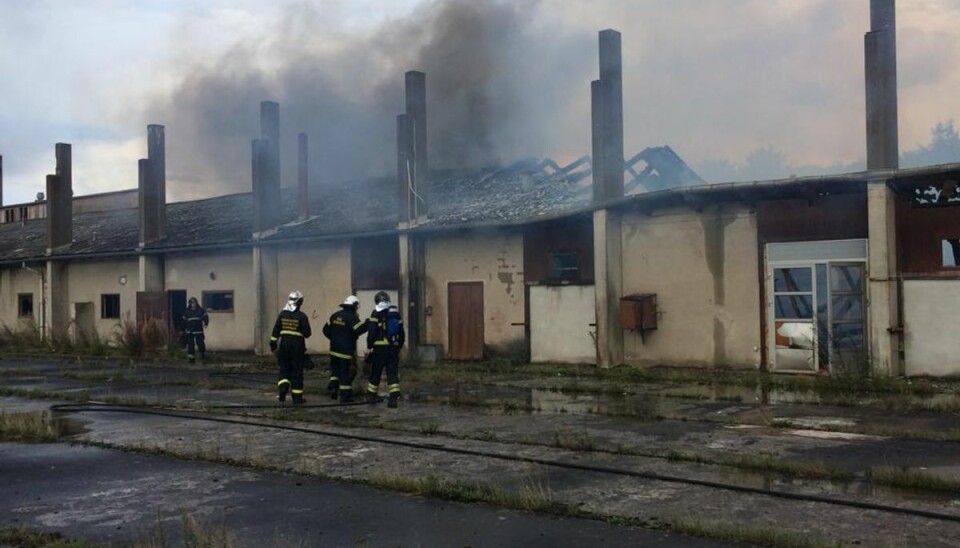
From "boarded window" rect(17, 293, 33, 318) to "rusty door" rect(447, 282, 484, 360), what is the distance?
738 inches

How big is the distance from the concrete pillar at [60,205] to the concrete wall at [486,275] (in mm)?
16279

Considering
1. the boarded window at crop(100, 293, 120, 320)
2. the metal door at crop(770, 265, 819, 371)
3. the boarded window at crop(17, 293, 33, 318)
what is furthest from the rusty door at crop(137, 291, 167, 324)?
the metal door at crop(770, 265, 819, 371)

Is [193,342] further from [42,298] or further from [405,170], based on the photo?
[42,298]

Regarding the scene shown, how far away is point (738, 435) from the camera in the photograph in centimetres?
854

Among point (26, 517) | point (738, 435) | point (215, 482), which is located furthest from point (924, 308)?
point (26, 517)

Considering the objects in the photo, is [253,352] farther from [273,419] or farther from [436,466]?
[436,466]

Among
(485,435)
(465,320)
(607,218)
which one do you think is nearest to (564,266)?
(607,218)

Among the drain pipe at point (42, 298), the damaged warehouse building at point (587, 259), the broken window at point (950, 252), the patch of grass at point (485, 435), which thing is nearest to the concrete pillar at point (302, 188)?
the damaged warehouse building at point (587, 259)

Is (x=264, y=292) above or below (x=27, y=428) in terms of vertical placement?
above

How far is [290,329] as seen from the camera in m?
11.6

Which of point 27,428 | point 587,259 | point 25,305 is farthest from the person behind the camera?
point 25,305

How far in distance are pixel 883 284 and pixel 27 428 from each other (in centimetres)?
1234

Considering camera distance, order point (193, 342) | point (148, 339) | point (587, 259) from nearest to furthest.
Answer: point (587, 259) → point (193, 342) → point (148, 339)

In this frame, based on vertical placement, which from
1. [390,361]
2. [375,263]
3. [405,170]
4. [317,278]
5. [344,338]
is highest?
[405,170]
